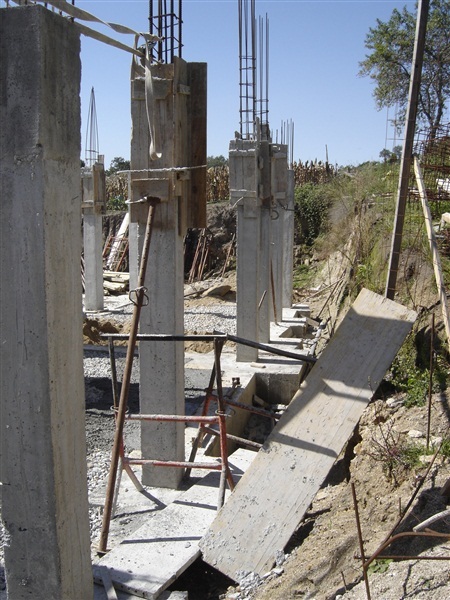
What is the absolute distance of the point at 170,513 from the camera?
5.68 m

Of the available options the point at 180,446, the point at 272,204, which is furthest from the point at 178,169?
the point at 272,204

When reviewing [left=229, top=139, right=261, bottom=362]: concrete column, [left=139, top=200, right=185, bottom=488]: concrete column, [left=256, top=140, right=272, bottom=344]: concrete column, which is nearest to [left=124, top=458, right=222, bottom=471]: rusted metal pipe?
[left=139, top=200, right=185, bottom=488]: concrete column

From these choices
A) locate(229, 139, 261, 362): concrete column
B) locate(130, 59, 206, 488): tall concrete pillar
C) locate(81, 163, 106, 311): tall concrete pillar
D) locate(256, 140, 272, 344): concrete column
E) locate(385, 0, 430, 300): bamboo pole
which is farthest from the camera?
locate(81, 163, 106, 311): tall concrete pillar

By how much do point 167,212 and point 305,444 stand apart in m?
2.48

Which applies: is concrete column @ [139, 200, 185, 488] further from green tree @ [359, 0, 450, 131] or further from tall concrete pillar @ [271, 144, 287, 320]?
green tree @ [359, 0, 450, 131]

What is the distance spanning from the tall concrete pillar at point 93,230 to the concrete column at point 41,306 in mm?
13767

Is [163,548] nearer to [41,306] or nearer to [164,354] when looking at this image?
[164,354]

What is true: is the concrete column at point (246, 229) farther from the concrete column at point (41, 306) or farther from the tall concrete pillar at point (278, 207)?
the concrete column at point (41, 306)

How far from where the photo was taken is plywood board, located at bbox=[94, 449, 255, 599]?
4.59m

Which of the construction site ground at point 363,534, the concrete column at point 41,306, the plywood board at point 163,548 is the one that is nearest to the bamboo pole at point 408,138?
the construction site ground at point 363,534

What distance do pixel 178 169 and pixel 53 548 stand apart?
143 inches

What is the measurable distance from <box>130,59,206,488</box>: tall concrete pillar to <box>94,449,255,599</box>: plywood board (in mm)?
720

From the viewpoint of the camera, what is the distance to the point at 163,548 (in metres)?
5.07

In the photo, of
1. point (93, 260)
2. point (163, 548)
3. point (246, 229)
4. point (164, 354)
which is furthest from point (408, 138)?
point (93, 260)
